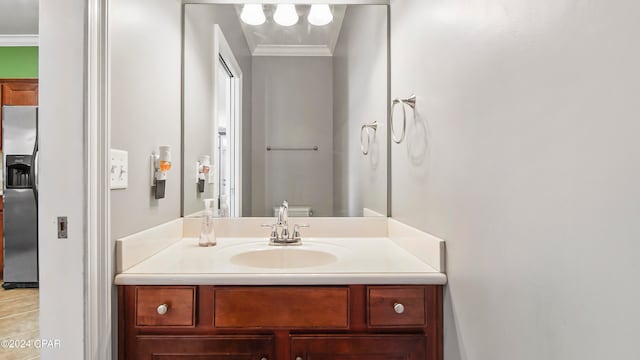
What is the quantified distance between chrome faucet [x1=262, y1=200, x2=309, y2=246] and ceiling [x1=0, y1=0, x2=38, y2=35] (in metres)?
3.12

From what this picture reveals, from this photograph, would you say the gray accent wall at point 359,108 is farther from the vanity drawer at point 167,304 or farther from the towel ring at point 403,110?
the vanity drawer at point 167,304

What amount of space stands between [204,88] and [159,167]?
2.00 feet

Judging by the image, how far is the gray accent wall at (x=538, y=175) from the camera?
1.69ft

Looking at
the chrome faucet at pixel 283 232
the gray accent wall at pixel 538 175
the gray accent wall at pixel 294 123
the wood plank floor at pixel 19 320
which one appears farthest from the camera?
the wood plank floor at pixel 19 320

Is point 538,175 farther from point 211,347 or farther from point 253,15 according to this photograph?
point 253,15

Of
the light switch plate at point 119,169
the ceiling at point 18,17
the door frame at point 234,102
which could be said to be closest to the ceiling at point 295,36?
the door frame at point 234,102

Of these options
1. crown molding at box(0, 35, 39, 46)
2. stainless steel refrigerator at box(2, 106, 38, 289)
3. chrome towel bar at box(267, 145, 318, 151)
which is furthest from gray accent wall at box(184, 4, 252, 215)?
crown molding at box(0, 35, 39, 46)

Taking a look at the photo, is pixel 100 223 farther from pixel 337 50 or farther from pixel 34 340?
pixel 34 340

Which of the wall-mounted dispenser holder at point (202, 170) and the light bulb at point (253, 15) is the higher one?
the light bulb at point (253, 15)

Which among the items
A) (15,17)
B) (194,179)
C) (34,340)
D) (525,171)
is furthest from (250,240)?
(15,17)

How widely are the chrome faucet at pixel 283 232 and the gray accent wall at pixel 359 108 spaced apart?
0.26 metres

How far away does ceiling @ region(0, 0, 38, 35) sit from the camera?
3177mm

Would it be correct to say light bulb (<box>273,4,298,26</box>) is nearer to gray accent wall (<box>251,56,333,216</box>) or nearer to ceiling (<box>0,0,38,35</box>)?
gray accent wall (<box>251,56,333,216</box>)

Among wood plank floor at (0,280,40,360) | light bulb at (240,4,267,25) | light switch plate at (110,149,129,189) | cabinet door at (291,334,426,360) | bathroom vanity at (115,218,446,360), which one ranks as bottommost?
wood plank floor at (0,280,40,360)
